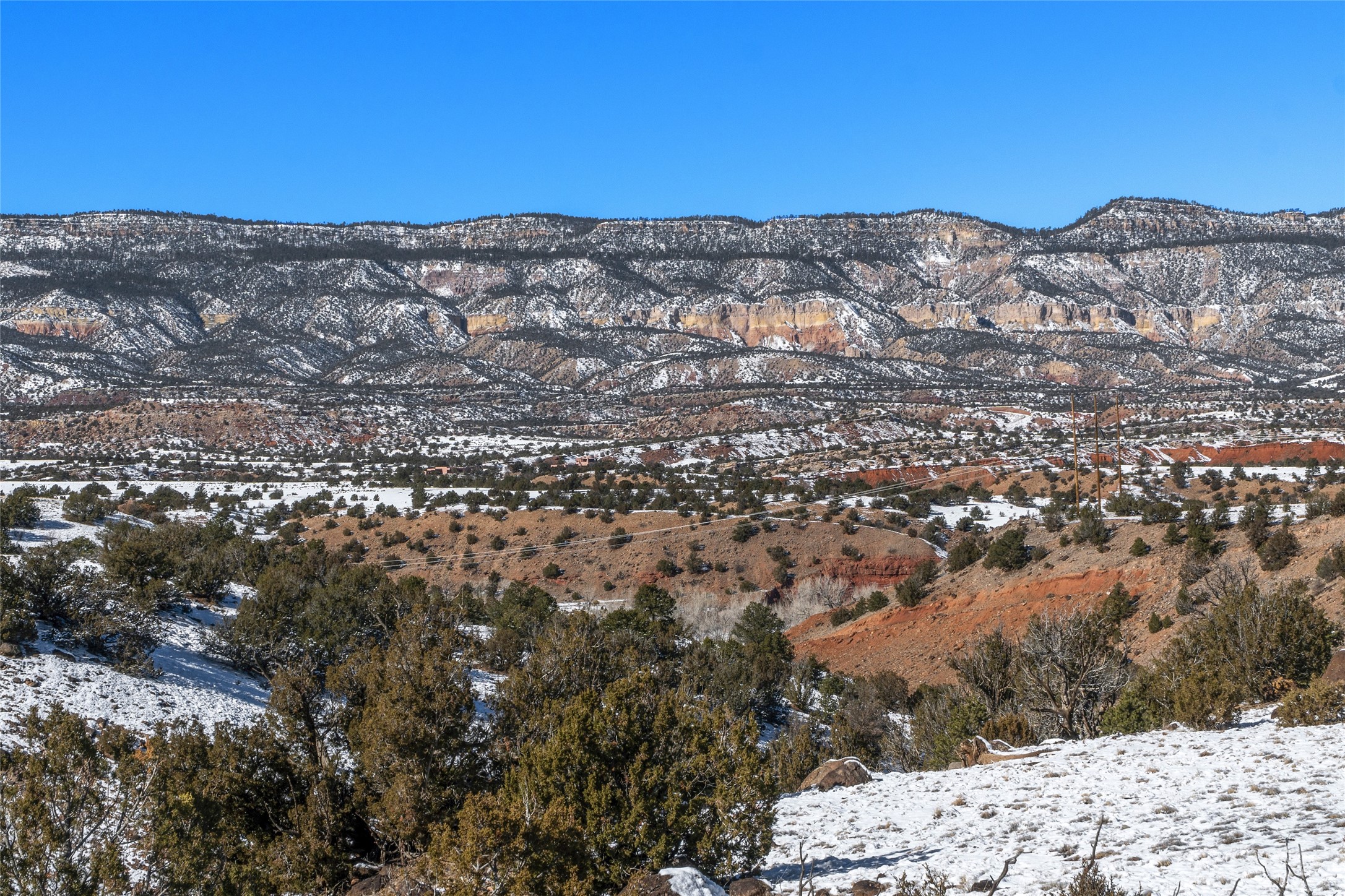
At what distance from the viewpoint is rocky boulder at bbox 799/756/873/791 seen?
17766 mm

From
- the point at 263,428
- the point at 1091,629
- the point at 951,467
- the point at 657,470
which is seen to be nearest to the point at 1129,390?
the point at 951,467

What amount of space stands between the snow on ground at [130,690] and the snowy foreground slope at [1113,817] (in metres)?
9.02

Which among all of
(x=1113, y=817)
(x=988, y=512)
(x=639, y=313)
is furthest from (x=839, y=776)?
(x=639, y=313)

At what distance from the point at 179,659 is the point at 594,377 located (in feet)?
401

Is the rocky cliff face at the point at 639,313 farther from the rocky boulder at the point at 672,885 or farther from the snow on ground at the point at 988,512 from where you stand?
→ the rocky boulder at the point at 672,885

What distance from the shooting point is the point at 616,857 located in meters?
10.2

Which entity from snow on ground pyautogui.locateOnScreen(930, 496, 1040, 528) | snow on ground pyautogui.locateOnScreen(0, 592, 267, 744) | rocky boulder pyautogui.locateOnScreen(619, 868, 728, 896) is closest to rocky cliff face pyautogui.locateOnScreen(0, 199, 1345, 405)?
snow on ground pyautogui.locateOnScreen(930, 496, 1040, 528)

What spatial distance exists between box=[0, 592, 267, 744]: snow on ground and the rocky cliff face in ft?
334

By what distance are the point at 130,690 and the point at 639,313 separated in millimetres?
159592

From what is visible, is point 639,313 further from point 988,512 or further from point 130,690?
point 130,690

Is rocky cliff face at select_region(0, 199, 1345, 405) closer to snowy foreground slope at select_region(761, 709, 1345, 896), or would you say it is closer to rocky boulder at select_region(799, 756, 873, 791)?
rocky boulder at select_region(799, 756, 873, 791)

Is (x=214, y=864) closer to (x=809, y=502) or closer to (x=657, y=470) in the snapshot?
(x=809, y=502)

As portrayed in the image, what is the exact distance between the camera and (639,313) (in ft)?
576

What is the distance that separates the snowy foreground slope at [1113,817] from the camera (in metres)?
9.69
